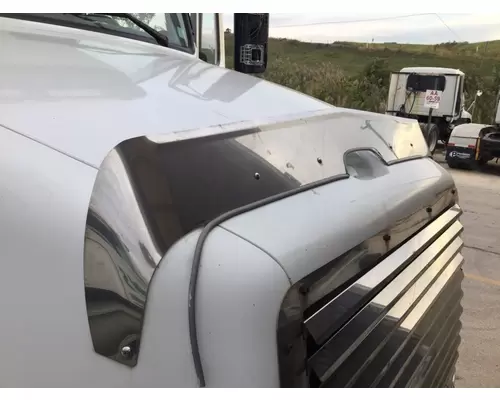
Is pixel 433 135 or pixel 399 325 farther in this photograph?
pixel 433 135

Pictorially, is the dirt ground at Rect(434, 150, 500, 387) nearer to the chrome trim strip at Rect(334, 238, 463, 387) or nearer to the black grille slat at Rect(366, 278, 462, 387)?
the black grille slat at Rect(366, 278, 462, 387)

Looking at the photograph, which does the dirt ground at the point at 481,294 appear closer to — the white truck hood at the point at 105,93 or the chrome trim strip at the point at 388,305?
the chrome trim strip at the point at 388,305

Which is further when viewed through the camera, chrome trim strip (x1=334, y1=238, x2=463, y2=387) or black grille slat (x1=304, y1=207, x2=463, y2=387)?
chrome trim strip (x1=334, y1=238, x2=463, y2=387)

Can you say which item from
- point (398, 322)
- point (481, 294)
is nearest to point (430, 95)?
point (481, 294)

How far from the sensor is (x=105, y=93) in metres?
1.59

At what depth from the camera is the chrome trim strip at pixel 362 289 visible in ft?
4.22

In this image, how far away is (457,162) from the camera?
1301 centimetres

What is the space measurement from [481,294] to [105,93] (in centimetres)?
455

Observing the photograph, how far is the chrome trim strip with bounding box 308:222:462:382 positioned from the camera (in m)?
1.33

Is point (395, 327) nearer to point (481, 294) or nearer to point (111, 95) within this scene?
point (111, 95)

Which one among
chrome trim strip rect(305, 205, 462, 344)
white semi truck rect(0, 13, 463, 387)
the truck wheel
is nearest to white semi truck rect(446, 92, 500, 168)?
the truck wheel

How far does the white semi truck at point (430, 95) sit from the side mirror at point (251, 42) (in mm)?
13566

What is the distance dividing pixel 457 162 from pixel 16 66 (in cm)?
1263

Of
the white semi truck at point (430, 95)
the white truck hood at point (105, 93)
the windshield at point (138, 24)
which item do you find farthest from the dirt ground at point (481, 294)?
the white semi truck at point (430, 95)
